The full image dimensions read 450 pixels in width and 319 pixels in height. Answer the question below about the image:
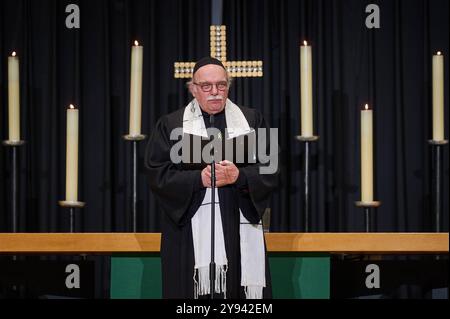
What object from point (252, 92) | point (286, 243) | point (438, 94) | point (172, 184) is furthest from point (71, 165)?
point (438, 94)

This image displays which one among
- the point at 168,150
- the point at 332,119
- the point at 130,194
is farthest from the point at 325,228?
the point at 168,150

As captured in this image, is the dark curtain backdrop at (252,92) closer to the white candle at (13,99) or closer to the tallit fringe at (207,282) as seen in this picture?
the white candle at (13,99)

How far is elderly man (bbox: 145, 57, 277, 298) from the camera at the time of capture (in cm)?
432

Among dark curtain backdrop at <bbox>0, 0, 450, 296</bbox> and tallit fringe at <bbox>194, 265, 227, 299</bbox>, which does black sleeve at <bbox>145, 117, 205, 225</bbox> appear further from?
dark curtain backdrop at <bbox>0, 0, 450, 296</bbox>

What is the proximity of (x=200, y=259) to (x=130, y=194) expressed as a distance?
5.27 feet

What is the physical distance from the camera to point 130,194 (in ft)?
19.2

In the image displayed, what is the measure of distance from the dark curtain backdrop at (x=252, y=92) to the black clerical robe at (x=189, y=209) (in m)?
1.43

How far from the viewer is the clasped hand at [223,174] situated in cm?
420

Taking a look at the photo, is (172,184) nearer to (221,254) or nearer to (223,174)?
(223,174)

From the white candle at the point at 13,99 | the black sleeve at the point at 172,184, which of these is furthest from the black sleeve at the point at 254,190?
the white candle at the point at 13,99

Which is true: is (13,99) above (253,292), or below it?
above

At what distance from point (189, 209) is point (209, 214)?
0.11 metres

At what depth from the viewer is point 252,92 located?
19.2 feet

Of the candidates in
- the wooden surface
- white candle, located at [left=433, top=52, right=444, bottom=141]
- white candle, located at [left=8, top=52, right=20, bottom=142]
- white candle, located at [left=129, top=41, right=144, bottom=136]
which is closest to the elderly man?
the wooden surface
